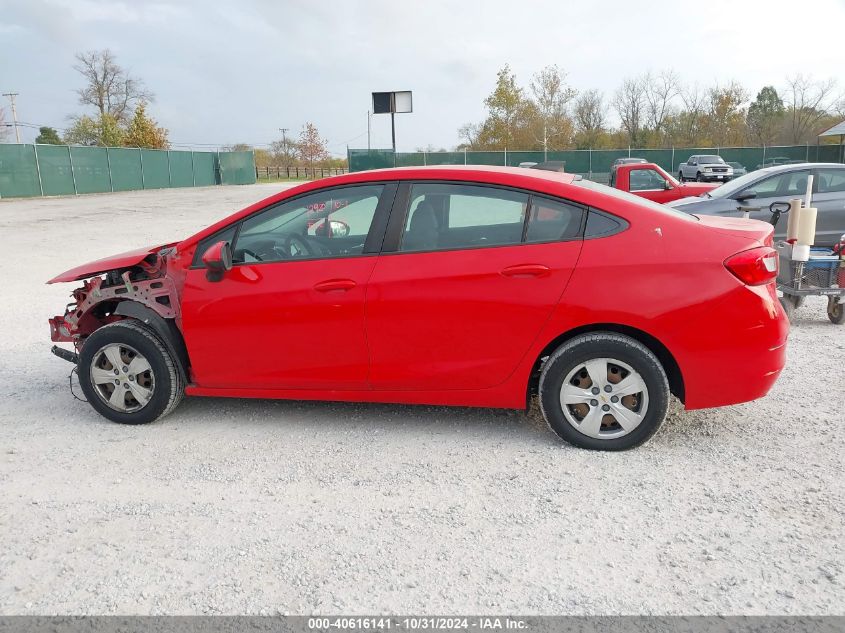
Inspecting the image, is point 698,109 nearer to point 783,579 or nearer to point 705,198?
point 705,198

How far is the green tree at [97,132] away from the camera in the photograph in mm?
57500

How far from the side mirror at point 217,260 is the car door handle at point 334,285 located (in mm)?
582

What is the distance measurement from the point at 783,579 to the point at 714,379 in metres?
1.25

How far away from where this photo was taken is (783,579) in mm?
2658

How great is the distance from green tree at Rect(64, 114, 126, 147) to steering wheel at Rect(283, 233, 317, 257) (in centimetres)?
6027

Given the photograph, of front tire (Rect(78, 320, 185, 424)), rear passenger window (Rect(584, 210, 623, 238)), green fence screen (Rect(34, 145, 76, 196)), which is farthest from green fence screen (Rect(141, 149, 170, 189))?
rear passenger window (Rect(584, 210, 623, 238))

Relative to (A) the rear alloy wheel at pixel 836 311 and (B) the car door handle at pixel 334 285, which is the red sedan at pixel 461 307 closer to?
(B) the car door handle at pixel 334 285

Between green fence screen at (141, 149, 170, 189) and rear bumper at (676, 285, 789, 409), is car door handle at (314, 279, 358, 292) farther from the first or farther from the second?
green fence screen at (141, 149, 170, 189)

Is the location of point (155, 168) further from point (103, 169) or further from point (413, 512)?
point (413, 512)

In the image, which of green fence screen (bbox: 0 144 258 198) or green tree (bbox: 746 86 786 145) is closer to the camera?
green fence screen (bbox: 0 144 258 198)

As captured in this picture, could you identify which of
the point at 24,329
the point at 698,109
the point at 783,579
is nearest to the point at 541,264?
the point at 783,579

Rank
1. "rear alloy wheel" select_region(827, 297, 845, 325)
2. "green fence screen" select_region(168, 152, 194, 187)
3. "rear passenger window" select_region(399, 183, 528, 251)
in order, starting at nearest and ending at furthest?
"rear passenger window" select_region(399, 183, 528, 251), "rear alloy wheel" select_region(827, 297, 845, 325), "green fence screen" select_region(168, 152, 194, 187)

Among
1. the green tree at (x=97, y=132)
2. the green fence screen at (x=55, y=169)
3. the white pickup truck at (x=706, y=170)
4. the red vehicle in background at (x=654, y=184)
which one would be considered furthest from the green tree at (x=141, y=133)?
the red vehicle in background at (x=654, y=184)

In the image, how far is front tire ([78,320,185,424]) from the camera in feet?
14.1
